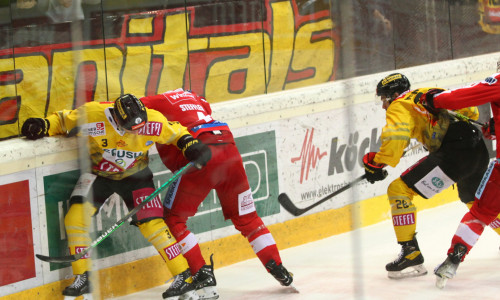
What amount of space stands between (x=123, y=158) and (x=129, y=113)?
242 mm

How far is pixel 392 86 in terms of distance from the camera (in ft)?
14.6

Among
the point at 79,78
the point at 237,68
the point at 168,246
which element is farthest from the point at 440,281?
the point at 79,78

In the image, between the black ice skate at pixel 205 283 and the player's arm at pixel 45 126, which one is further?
the black ice skate at pixel 205 283

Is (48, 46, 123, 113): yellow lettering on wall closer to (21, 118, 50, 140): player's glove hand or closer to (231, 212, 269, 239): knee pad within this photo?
(21, 118, 50, 140): player's glove hand

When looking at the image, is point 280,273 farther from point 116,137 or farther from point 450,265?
point 116,137

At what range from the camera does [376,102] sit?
14.5ft

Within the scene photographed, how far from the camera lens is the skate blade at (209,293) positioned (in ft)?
13.6

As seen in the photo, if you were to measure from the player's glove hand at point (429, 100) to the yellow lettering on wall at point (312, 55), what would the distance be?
→ 435 mm

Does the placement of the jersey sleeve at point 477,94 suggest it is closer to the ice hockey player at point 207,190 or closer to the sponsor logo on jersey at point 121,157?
the ice hockey player at point 207,190

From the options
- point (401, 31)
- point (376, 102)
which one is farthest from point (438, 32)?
point (376, 102)

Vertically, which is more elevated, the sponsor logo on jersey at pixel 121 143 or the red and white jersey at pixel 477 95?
the red and white jersey at pixel 477 95

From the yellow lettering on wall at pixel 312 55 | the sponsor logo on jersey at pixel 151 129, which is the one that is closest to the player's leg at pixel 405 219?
the yellow lettering on wall at pixel 312 55

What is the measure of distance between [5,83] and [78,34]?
95cm

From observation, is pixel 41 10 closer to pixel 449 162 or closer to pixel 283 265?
pixel 283 265
